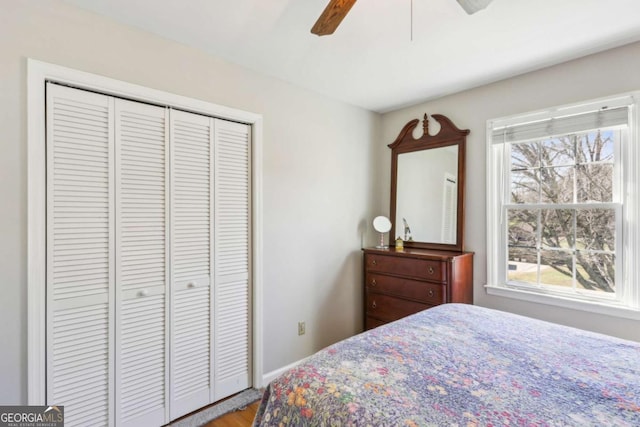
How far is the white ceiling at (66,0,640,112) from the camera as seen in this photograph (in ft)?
5.38

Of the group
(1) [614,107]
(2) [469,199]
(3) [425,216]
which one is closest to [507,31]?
(1) [614,107]

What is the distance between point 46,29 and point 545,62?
3.09 meters

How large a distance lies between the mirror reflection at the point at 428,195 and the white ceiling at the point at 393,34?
0.72 meters

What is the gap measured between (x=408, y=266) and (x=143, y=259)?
2.00m

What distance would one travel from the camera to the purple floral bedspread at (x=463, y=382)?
94cm

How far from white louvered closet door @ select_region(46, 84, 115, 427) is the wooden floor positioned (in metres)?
0.61

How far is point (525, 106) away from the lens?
94.6 inches

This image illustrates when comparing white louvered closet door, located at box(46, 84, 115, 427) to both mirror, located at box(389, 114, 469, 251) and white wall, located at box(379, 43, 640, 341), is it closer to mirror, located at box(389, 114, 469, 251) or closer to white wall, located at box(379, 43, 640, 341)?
mirror, located at box(389, 114, 469, 251)

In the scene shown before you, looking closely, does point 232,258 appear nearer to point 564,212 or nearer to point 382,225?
point 382,225

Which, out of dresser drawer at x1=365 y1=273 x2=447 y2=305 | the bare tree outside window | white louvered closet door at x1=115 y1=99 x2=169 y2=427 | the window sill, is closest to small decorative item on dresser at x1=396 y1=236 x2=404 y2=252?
dresser drawer at x1=365 y1=273 x2=447 y2=305

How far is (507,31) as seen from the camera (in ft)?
6.05

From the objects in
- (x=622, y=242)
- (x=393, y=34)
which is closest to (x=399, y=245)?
(x=622, y=242)

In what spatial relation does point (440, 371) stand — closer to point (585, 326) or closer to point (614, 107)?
point (585, 326)

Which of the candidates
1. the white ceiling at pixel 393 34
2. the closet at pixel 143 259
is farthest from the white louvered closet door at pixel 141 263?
the white ceiling at pixel 393 34
